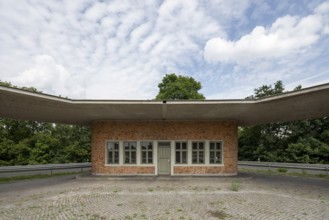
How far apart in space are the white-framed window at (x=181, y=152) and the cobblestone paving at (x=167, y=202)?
9.73ft

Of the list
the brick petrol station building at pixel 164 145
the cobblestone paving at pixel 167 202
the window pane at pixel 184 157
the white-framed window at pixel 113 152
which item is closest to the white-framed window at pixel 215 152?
the brick petrol station building at pixel 164 145

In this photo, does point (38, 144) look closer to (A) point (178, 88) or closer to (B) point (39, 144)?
(B) point (39, 144)

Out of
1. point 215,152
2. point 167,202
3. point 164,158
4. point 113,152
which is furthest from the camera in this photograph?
point 113,152

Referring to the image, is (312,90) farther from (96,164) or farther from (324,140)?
(324,140)

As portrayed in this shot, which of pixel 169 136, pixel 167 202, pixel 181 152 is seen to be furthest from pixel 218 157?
pixel 167 202

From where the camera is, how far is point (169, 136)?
15602 mm

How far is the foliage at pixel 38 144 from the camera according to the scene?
2570 cm

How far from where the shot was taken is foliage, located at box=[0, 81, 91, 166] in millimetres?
25703

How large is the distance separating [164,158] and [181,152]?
3.79 feet

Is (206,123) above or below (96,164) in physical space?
above

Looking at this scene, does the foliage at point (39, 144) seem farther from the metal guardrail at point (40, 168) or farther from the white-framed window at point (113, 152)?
the white-framed window at point (113, 152)

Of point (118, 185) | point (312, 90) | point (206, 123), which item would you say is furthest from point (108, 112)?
point (312, 90)

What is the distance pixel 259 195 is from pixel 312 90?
462 cm

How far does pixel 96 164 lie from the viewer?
15805 mm
